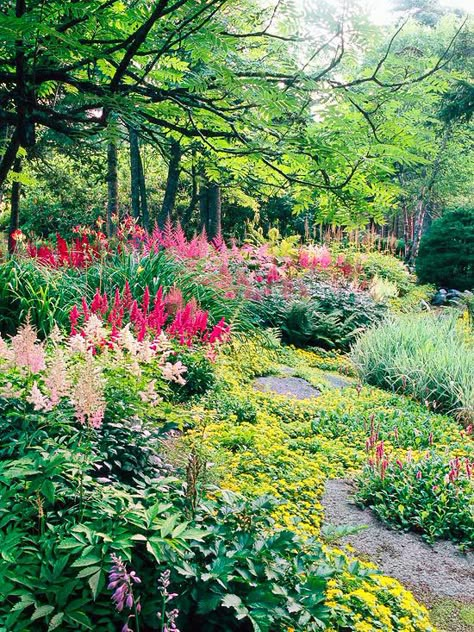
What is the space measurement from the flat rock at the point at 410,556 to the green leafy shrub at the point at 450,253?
13.4 meters

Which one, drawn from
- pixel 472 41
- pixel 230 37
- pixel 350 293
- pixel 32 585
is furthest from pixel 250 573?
pixel 472 41

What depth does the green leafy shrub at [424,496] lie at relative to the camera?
3365 mm

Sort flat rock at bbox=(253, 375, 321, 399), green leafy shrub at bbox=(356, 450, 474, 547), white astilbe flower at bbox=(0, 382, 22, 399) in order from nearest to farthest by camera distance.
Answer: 1. white astilbe flower at bbox=(0, 382, 22, 399)
2. green leafy shrub at bbox=(356, 450, 474, 547)
3. flat rock at bbox=(253, 375, 321, 399)

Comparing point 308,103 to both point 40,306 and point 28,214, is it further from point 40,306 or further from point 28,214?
point 28,214

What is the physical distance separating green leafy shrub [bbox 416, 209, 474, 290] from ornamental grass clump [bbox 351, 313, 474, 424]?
28.2 ft

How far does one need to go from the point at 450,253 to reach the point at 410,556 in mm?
14021

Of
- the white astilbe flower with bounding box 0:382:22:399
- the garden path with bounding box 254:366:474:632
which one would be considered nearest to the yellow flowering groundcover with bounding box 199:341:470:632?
the garden path with bounding box 254:366:474:632

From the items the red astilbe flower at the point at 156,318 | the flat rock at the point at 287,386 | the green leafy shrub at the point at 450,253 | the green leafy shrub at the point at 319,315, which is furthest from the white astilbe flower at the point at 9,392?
the green leafy shrub at the point at 450,253

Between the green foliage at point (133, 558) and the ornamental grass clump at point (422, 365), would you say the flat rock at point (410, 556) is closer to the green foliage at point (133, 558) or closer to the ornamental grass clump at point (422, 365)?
the green foliage at point (133, 558)

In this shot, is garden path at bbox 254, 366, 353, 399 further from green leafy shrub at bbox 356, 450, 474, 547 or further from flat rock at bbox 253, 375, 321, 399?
Result: green leafy shrub at bbox 356, 450, 474, 547

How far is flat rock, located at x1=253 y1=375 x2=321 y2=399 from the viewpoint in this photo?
5.68 metres

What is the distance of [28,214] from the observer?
22.1 meters

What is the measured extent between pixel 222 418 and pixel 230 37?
Result: 3.01 metres

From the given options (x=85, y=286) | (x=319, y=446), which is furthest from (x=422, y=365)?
(x=85, y=286)
